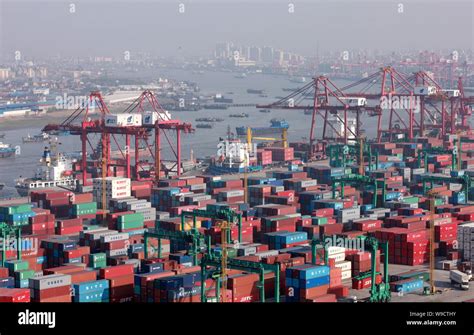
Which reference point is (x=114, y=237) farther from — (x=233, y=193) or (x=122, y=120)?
(x=122, y=120)

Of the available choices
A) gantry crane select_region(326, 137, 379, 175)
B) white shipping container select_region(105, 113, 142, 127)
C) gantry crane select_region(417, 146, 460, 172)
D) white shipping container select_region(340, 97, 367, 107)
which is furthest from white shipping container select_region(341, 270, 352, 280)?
white shipping container select_region(340, 97, 367, 107)

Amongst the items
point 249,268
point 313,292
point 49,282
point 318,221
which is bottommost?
point 313,292

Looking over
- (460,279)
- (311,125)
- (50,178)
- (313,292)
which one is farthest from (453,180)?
(311,125)

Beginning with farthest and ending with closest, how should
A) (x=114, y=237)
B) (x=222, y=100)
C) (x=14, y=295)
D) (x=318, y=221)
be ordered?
(x=222, y=100)
(x=318, y=221)
(x=114, y=237)
(x=14, y=295)

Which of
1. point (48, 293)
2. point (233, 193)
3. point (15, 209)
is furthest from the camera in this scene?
point (233, 193)

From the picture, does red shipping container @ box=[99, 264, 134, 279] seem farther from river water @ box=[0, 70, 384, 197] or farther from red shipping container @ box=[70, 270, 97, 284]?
river water @ box=[0, 70, 384, 197]

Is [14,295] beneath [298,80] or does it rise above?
beneath

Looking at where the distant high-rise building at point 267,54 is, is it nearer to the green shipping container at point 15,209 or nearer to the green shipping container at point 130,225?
the green shipping container at point 15,209
